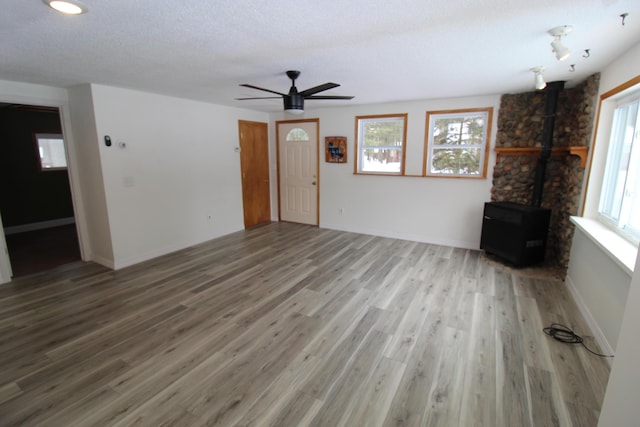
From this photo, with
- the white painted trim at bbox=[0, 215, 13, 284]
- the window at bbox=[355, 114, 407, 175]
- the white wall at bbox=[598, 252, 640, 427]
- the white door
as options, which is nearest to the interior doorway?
the white painted trim at bbox=[0, 215, 13, 284]

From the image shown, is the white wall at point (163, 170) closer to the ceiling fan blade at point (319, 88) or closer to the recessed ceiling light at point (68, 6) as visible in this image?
the recessed ceiling light at point (68, 6)

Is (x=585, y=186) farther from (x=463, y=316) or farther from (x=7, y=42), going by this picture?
(x=7, y=42)

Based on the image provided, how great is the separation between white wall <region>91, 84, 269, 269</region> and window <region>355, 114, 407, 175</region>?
237 centimetres

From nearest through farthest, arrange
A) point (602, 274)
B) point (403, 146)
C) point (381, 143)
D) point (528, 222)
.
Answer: point (602, 274) → point (528, 222) → point (403, 146) → point (381, 143)

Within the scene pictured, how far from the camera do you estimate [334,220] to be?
620 centimetres

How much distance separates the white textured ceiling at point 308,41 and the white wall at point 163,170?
1.88 ft

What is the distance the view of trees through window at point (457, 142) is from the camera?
4.71 m

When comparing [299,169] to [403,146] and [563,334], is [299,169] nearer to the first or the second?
[403,146]

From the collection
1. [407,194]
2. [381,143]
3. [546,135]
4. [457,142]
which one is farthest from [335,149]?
[546,135]

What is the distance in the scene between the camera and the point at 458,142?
488 centimetres

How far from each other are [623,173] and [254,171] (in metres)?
5.56

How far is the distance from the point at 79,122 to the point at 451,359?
5.09 m

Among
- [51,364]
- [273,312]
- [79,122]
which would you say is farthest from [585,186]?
[79,122]

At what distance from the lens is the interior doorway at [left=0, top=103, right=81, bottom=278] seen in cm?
542
